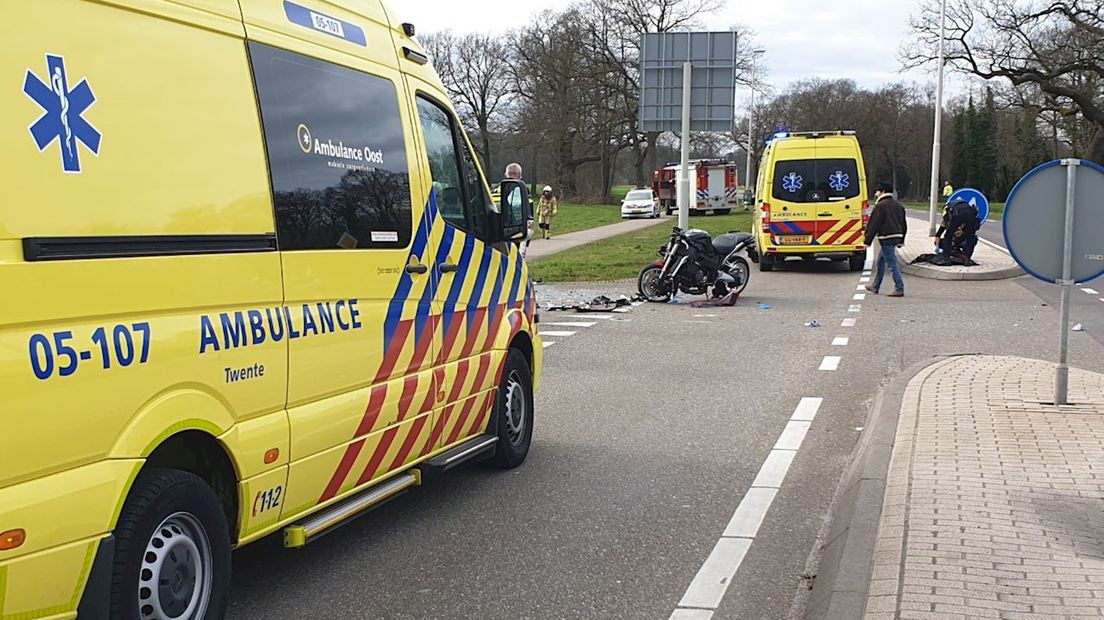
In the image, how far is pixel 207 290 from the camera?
12.1ft

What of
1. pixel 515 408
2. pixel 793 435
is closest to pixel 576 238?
pixel 793 435

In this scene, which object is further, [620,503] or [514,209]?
[514,209]

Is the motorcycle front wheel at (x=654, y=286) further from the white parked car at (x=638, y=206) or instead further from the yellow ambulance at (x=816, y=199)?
the white parked car at (x=638, y=206)

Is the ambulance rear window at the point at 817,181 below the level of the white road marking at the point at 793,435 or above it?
above

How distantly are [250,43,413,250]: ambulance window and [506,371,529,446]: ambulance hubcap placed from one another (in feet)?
5.41

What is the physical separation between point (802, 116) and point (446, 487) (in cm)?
7568

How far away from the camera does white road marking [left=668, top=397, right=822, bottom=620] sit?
14.5 ft

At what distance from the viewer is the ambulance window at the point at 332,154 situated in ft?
13.8

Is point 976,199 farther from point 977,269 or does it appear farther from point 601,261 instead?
point 601,261

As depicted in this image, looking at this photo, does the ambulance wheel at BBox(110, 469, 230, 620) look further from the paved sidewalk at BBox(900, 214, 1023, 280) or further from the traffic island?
the paved sidewalk at BBox(900, 214, 1023, 280)

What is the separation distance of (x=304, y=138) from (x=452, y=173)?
1535 mm

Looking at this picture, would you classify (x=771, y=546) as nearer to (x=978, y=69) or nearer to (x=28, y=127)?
(x=28, y=127)

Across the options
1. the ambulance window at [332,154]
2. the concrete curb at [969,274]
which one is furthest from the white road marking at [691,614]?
→ the concrete curb at [969,274]

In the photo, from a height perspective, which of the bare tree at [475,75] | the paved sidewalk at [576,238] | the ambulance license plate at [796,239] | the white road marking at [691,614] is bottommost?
the paved sidewalk at [576,238]
